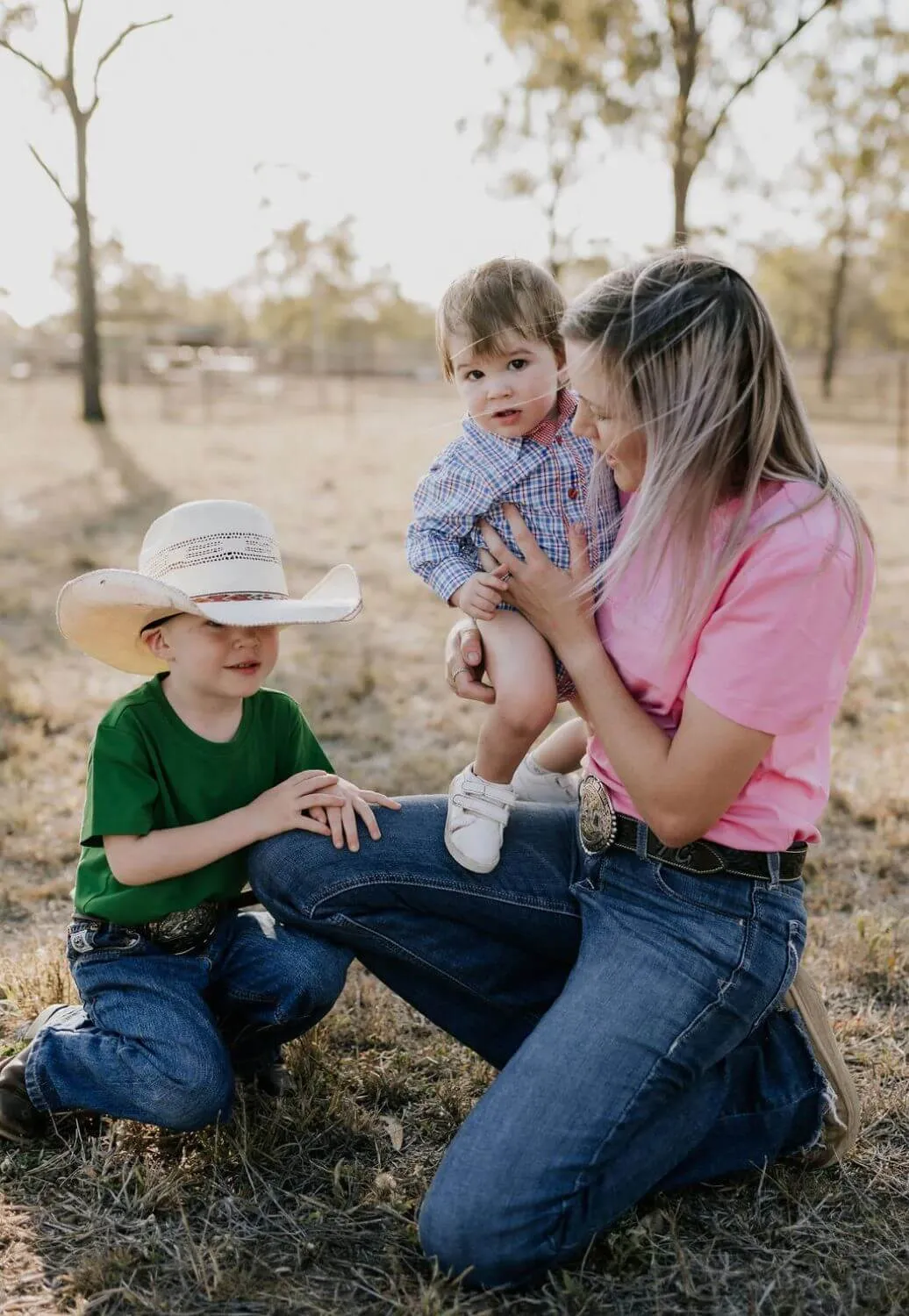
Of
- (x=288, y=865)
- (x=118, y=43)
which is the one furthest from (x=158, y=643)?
(x=118, y=43)

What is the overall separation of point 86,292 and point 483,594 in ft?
49.3

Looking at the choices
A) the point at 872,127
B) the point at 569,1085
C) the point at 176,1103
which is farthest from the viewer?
the point at 872,127

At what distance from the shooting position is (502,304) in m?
2.62

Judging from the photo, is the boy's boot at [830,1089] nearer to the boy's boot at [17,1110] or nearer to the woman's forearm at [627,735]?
the woman's forearm at [627,735]

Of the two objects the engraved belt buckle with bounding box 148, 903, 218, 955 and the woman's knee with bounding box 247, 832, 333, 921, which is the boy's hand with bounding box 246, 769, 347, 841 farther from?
the engraved belt buckle with bounding box 148, 903, 218, 955

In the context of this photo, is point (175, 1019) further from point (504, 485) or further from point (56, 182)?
point (56, 182)

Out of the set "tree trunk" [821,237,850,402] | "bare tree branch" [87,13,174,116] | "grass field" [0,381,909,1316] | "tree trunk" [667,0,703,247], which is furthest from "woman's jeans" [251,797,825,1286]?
"tree trunk" [821,237,850,402]

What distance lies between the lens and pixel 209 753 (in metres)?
2.48

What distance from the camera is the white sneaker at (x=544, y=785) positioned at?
114 inches

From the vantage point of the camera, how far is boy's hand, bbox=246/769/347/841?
2422 millimetres

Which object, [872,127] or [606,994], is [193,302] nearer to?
[872,127]

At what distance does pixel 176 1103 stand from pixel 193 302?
86.8 meters

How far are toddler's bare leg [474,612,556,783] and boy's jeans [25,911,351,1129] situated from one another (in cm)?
51

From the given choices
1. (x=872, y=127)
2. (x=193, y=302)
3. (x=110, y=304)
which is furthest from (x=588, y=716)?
(x=193, y=302)
